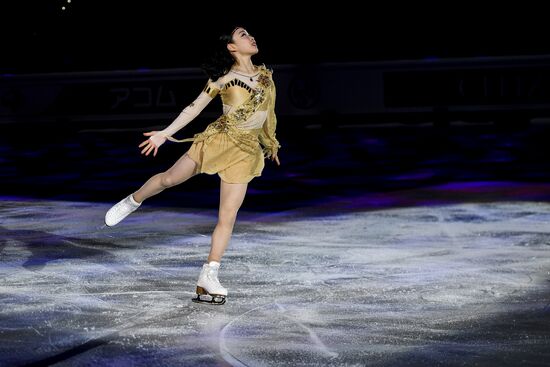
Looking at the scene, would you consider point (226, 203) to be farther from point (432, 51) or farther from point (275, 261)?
point (432, 51)

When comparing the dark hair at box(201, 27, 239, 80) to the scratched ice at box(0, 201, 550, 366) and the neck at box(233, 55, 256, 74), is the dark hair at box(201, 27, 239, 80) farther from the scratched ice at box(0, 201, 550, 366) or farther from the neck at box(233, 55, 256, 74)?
the scratched ice at box(0, 201, 550, 366)

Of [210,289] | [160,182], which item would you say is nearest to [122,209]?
[160,182]

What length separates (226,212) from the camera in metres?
6.09

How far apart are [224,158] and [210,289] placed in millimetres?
757

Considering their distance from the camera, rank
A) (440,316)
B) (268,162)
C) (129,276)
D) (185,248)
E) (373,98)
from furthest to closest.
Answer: (373,98)
(268,162)
(185,248)
(129,276)
(440,316)

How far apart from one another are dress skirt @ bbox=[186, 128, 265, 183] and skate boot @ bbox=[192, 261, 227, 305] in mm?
542

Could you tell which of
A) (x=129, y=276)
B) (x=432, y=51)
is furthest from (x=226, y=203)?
(x=432, y=51)

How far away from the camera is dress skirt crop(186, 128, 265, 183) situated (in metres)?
6.02

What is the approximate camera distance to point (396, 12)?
26312 millimetres

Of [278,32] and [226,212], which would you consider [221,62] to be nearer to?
[226,212]

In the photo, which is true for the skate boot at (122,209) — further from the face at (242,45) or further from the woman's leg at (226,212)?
the face at (242,45)

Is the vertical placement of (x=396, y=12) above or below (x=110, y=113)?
above

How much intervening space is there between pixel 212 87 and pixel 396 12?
21.0 meters

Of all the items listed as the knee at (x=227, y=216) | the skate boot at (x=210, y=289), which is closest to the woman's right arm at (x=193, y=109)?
the knee at (x=227, y=216)
